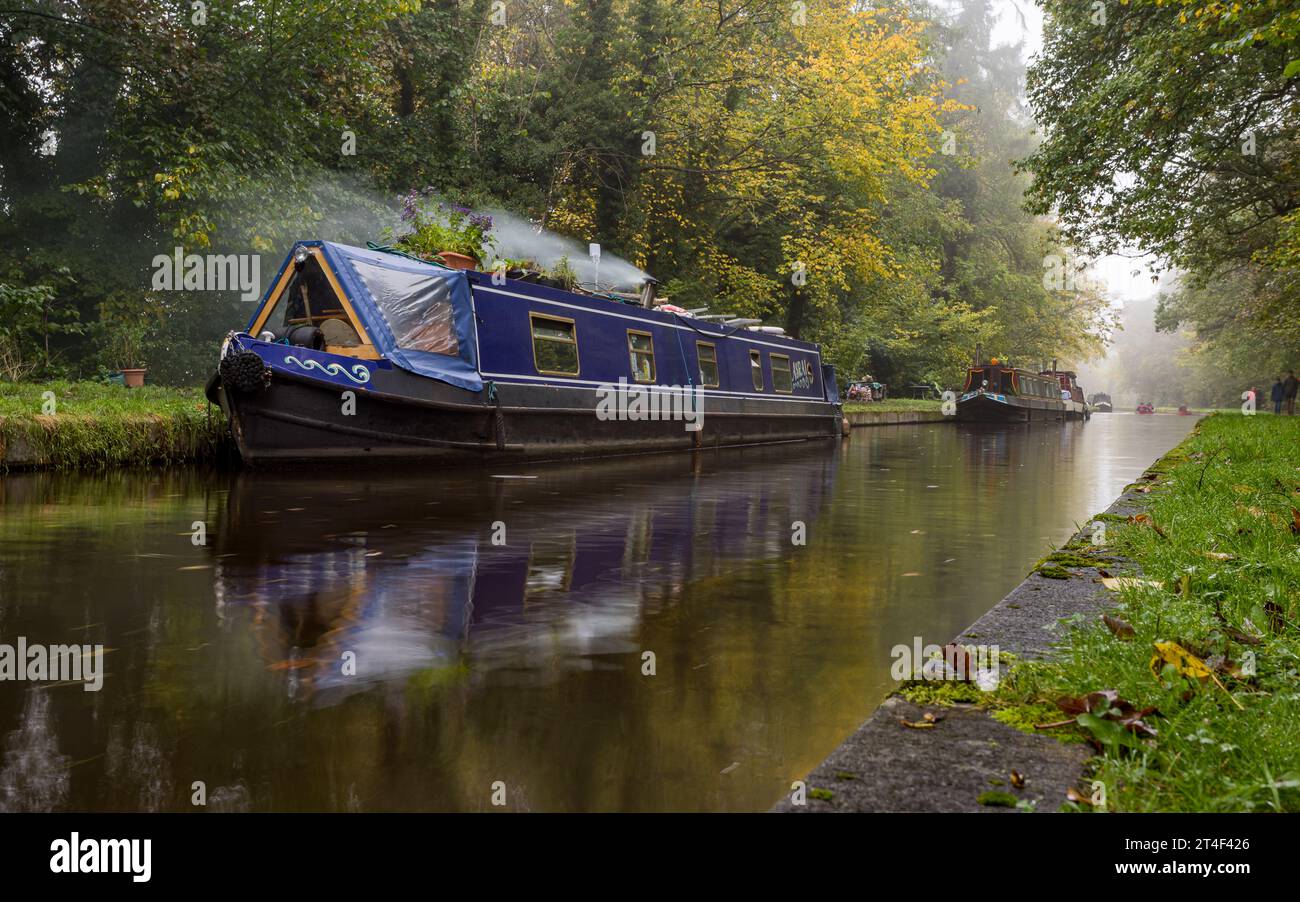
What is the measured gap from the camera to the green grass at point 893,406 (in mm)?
29862

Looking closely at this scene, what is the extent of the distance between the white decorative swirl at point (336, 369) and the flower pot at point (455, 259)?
2.58 m

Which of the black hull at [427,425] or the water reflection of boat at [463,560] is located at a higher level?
the black hull at [427,425]

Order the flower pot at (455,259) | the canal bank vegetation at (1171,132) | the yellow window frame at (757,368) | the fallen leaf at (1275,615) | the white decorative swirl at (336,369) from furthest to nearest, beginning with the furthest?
1. the yellow window frame at (757,368)
2. the canal bank vegetation at (1171,132)
3. the flower pot at (455,259)
4. the white decorative swirl at (336,369)
5. the fallen leaf at (1275,615)

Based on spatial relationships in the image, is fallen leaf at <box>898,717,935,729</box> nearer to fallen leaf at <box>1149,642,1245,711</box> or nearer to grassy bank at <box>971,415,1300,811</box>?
grassy bank at <box>971,415,1300,811</box>

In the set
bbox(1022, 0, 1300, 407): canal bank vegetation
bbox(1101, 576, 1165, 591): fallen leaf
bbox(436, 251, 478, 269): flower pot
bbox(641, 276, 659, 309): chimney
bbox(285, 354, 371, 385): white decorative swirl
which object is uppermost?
bbox(1022, 0, 1300, 407): canal bank vegetation

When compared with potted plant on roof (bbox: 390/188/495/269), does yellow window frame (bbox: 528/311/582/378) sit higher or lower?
lower

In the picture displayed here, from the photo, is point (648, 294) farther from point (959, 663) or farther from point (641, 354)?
point (959, 663)

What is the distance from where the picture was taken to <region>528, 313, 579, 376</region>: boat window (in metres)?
13.4

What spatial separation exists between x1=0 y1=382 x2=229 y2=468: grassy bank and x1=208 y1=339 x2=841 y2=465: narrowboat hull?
839 millimetres

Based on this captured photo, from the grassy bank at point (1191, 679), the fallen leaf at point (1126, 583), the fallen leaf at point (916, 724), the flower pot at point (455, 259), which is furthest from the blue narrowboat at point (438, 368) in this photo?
the fallen leaf at point (916, 724)

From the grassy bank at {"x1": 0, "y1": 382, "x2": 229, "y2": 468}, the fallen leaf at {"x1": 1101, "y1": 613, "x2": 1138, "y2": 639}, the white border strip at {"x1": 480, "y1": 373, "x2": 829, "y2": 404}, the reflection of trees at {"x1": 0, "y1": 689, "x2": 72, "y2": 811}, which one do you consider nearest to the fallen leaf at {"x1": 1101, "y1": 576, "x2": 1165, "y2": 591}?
the fallen leaf at {"x1": 1101, "y1": 613, "x2": 1138, "y2": 639}

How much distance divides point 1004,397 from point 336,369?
30.9m

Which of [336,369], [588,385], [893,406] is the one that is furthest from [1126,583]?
[893,406]

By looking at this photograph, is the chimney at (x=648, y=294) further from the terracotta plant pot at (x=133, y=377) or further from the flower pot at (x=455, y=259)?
the terracotta plant pot at (x=133, y=377)
